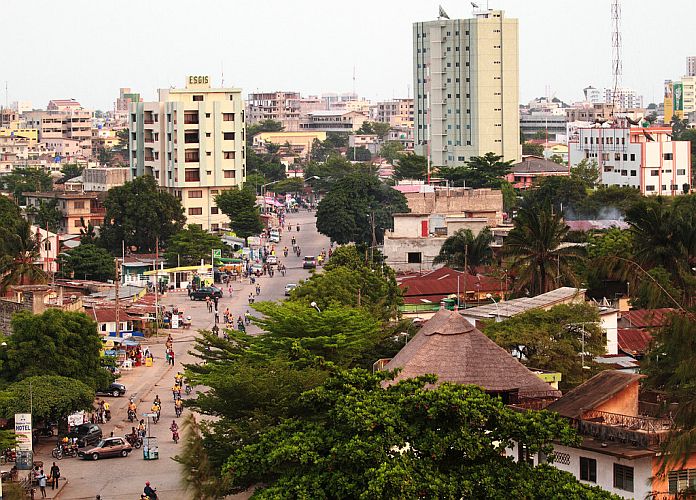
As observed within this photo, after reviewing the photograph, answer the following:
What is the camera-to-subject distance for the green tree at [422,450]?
63.4 feet

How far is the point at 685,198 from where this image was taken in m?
79.3

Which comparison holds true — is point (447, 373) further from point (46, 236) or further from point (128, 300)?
point (46, 236)

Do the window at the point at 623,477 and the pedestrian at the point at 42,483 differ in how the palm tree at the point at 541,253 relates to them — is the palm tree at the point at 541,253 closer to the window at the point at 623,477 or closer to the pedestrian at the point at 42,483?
the pedestrian at the point at 42,483

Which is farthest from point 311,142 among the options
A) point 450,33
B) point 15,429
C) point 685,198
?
point 15,429

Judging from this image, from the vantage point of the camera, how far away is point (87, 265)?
70.6m

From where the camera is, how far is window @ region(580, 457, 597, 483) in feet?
73.9

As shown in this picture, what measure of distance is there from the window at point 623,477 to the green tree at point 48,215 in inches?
2673

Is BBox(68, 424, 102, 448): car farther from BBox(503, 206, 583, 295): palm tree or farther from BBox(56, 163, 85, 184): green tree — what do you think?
BBox(56, 163, 85, 184): green tree

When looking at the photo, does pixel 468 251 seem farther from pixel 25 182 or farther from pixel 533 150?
pixel 533 150

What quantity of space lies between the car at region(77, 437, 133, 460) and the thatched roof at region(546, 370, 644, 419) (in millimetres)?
14828

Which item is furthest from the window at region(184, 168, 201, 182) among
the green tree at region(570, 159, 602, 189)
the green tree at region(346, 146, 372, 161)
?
the green tree at region(346, 146, 372, 161)

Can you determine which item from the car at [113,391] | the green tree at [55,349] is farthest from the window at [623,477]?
the car at [113,391]

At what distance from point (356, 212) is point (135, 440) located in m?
48.3

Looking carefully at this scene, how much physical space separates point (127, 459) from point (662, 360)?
1579 centimetres
